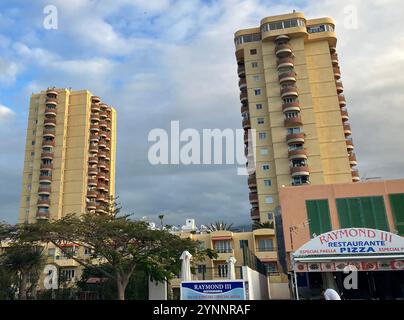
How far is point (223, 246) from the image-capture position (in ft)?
138

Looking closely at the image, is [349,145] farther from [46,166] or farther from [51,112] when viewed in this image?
[51,112]

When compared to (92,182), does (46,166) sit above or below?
above

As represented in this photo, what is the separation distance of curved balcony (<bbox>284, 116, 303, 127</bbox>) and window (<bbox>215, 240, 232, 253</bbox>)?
65.1 feet

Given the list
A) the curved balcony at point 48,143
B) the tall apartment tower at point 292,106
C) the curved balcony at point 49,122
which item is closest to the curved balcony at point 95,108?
the curved balcony at point 49,122

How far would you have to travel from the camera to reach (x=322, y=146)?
53.1 meters

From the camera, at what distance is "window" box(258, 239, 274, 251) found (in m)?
41.1

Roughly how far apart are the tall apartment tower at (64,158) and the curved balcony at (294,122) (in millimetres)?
33078

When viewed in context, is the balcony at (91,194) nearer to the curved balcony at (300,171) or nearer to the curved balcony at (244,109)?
the curved balcony at (244,109)

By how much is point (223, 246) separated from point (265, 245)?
4522 mm

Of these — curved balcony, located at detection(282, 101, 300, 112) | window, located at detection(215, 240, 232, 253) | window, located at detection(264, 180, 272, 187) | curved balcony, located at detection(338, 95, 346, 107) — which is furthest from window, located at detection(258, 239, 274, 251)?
curved balcony, located at detection(338, 95, 346, 107)

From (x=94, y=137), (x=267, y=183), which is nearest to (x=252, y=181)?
(x=267, y=183)

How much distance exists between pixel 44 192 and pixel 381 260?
195ft

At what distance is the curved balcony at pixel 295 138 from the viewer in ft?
170
